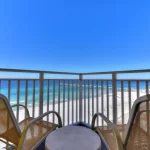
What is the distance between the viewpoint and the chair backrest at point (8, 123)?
43.9 inches

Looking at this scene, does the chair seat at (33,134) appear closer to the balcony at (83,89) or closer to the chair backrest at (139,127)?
the balcony at (83,89)

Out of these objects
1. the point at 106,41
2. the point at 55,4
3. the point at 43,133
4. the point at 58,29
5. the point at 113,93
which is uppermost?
the point at 55,4

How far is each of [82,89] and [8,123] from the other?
1.99m

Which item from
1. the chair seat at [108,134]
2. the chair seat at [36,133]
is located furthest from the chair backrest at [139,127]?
the chair seat at [36,133]

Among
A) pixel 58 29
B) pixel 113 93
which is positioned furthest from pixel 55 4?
pixel 113 93

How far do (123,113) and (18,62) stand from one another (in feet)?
55.2

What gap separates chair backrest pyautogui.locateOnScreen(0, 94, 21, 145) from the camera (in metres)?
1.11

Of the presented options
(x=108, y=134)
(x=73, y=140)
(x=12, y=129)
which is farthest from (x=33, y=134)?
(x=108, y=134)

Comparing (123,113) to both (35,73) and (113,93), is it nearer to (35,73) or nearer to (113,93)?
(113,93)

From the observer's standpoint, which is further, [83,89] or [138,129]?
[83,89]

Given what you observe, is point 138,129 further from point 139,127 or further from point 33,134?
point 33,134

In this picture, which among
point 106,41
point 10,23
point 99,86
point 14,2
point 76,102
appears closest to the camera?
point 99,86

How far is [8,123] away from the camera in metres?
1.17

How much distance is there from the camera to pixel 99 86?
101 inches
